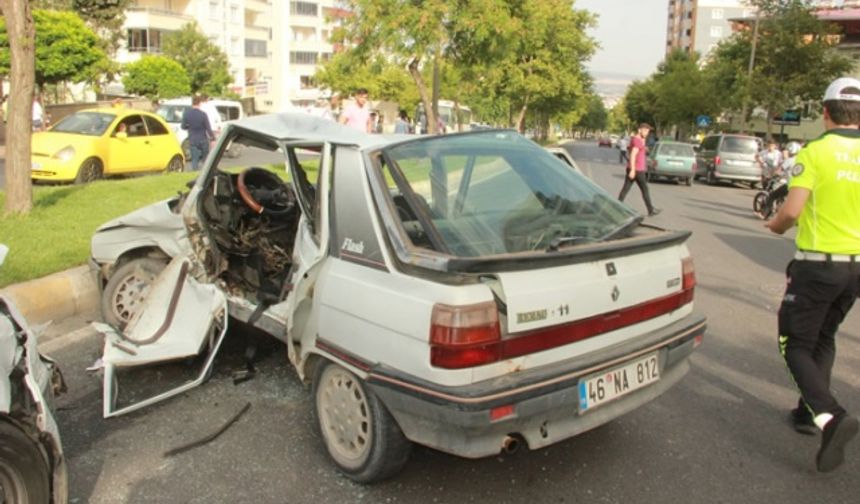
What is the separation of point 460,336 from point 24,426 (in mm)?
1632

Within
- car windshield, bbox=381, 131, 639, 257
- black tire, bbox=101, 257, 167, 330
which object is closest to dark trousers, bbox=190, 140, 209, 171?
black tire, bbox=101, 257, 167, 330

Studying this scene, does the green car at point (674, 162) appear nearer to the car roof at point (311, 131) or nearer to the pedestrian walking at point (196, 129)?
the pedestrian walking at point (196, 129)

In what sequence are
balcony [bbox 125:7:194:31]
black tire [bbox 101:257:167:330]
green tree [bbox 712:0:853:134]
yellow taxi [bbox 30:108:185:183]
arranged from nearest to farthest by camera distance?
black tire [bbox 101:257:167:330] < yellow taxi [bbox 30:108:185:183] < green tree [bbox 712:0:853:134] < balcony [bbox 125:7:194:31]

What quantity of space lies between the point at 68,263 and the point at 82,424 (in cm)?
294

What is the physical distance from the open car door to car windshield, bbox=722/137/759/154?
76.6 ft

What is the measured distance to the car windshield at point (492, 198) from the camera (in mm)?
3219

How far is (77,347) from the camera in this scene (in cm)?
499

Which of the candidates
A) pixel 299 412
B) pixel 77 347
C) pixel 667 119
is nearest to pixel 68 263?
pixel 77 347

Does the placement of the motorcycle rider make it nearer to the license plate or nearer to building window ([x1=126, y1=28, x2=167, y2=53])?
the license plate

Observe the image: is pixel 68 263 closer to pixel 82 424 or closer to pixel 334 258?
pixel 82 424

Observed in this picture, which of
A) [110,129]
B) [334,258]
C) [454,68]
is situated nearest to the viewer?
[334,258]

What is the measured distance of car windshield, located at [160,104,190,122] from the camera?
23406mm

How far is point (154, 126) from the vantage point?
50.8ft

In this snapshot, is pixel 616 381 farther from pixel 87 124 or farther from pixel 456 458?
pixel 87 124
